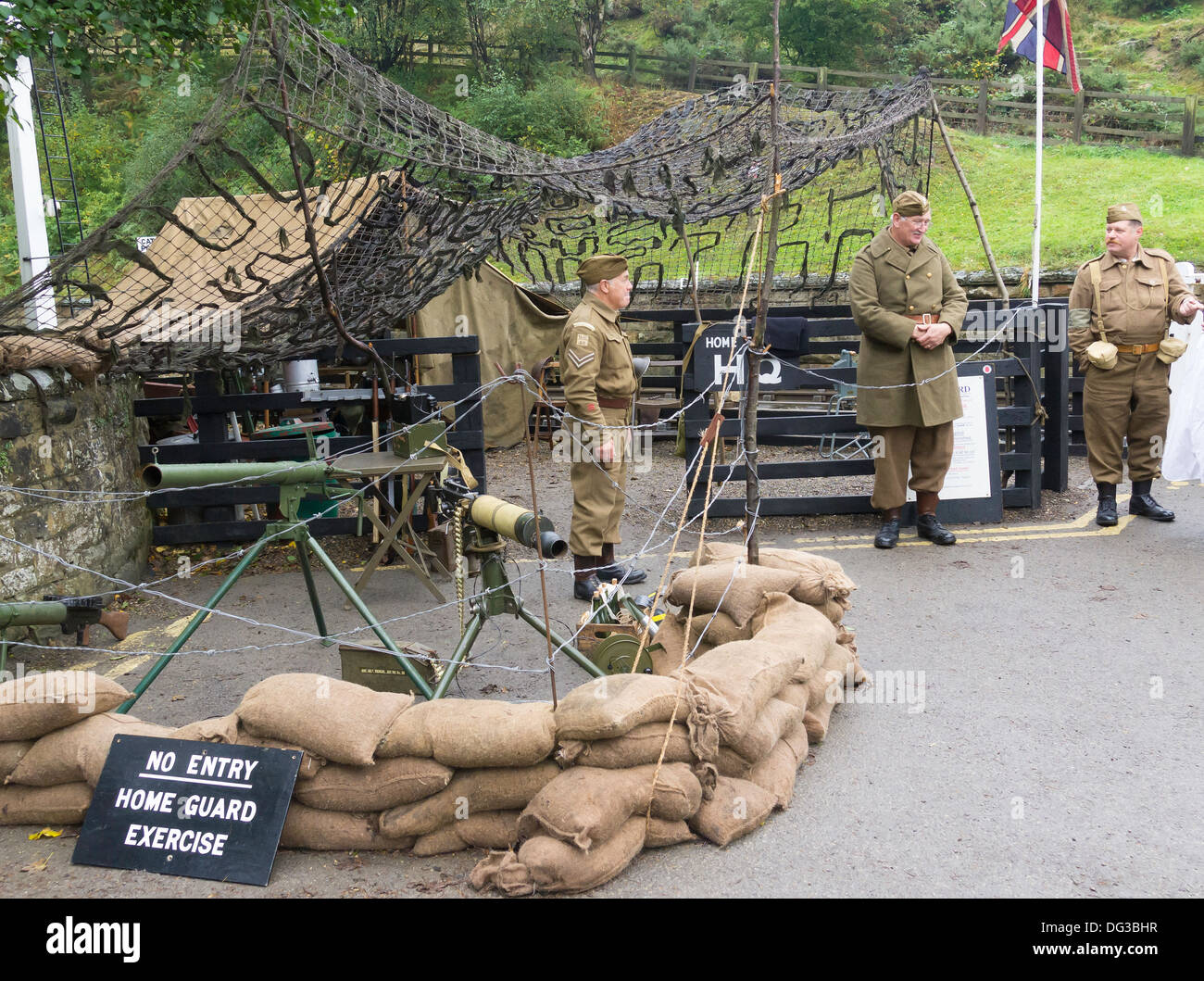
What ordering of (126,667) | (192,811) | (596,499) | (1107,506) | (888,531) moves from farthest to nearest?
(1107,506), (888,531), (596,499), (126,667), (192,811)

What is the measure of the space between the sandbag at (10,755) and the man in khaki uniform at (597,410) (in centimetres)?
302

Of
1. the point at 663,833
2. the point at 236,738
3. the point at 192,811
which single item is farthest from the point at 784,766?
the point at 192,811

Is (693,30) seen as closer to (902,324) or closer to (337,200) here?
(902,324)

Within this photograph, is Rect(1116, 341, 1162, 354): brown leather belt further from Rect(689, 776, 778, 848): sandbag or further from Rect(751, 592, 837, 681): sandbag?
Rect(689, 776, 778, 848): sandbag

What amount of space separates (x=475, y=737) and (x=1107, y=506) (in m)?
5.95

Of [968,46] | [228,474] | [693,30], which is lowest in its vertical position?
[228,474]

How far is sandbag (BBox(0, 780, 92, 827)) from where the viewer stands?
3.70 m

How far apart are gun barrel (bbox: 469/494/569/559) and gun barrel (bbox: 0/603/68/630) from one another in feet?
6.55

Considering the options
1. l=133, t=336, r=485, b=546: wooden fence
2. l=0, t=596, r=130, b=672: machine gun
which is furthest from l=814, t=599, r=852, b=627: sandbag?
l=0, t=596, r=130, b=672: machine gun

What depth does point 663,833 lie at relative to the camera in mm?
3463

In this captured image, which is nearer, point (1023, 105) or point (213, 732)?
point (213, 732)

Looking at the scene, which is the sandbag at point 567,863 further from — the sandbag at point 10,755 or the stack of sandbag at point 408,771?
the sandbag at point 10,755

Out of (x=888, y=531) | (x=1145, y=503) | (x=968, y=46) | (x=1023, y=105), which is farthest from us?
(x=968, y=46)

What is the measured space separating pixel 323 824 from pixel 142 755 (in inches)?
26.8
